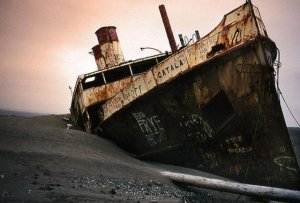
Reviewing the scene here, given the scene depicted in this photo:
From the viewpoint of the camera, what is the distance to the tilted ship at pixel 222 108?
17.5 feet

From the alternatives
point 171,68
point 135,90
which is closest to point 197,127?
point 171,68

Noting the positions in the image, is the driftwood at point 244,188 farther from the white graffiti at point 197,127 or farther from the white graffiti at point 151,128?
the white graffiti at point 151,128

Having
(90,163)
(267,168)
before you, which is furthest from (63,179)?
(267,168)

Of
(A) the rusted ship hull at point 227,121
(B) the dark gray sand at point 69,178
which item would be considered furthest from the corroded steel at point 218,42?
(B) the dark gray sand at point 69,178

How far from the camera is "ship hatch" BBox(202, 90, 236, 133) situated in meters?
5.84

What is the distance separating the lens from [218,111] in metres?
6.07

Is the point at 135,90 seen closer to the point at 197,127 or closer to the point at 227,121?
the point at 197,127

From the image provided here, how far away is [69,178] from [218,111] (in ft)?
11.6

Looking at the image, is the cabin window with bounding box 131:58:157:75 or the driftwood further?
the cabin window with bounding box 131:58:157:75

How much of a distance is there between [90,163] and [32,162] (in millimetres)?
1098

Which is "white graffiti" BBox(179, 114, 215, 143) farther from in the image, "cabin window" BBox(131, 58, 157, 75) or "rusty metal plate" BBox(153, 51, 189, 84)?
"cabin window" BBox(131, 58, 157, 75)

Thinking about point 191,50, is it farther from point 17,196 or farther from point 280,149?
point 17,196

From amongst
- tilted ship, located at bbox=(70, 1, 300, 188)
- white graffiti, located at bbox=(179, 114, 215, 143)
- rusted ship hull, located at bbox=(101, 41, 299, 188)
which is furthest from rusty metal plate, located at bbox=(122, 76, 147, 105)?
white graffiti, located at bbox=(179, 114, 215, 143)

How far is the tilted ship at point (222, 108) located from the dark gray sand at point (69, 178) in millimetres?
736
